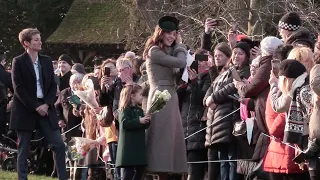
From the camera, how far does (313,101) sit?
29.9 feet

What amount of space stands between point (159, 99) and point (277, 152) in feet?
5.22

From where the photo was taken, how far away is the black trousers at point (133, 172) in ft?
36.7

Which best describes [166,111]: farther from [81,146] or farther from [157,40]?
[81,146]

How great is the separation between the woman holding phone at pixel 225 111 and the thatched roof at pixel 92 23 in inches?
980

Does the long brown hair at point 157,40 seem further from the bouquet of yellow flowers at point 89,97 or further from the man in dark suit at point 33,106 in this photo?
the bouquet of yellow flowers at point 89,97

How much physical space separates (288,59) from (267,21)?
10334 millimetres

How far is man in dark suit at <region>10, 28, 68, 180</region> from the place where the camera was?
40.1 ft

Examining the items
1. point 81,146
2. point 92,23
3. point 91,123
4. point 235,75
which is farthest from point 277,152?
point 92,23

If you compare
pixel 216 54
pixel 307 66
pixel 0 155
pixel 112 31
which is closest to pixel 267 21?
pixel 0 155

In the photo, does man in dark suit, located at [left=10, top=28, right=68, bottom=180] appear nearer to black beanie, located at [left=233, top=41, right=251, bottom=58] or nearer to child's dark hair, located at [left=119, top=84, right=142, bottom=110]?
child's dark hair, located at [left=119, top=84, right=142, bottom=110]

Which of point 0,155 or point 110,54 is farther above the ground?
point 110,54

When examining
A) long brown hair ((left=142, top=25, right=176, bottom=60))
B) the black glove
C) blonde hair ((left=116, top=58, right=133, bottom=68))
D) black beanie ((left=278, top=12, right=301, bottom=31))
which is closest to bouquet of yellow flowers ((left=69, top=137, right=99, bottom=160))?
blonde hair ((left=116, top=58, right=133, bottom=68))

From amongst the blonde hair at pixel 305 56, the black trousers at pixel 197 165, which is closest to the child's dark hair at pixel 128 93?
the black trousers at pixel 197 165

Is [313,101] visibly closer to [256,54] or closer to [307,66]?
[307,66]
